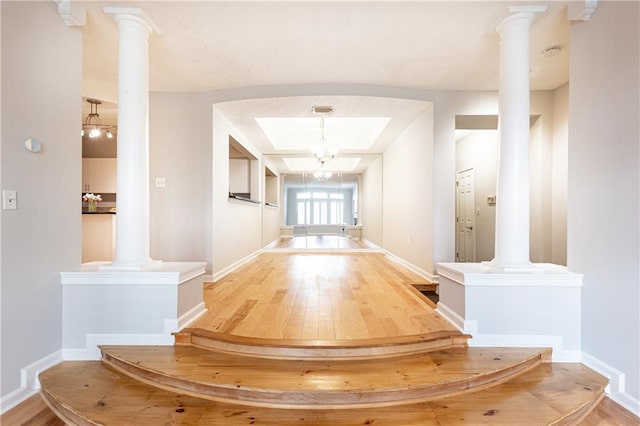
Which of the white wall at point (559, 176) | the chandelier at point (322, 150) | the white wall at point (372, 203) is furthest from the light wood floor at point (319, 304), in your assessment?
the white wall at point (372, 203)

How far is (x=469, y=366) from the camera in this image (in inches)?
83.4

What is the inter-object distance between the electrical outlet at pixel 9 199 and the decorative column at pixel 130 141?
63cm

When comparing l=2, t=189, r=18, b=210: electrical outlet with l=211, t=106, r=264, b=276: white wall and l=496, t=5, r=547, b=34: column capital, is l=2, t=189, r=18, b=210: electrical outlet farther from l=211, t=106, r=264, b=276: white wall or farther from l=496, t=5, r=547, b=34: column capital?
l=496, t=5, r=547, b=34: column capital

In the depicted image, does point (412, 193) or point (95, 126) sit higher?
point (95, 126)

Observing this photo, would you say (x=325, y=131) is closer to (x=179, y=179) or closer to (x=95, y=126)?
(x=179, y=179)

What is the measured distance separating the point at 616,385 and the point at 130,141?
13.4 ft

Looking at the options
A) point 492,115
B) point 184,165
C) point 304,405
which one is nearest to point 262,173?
point 184,165

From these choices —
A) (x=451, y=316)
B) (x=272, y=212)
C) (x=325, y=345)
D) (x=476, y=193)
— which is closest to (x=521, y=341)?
(x=451, y=316)

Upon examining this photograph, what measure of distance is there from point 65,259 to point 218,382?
1638 millimetres

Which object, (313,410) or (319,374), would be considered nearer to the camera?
(313,410)

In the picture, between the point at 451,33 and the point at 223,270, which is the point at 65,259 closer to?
the point at 223,270

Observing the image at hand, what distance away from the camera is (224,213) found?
4.82m

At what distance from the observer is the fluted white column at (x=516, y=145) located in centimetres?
254

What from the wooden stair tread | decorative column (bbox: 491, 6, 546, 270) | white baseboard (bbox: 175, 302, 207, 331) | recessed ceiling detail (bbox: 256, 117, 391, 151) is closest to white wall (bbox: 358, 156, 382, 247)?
recessed ceiling detail (bbox: 256, 117, 391, 151)
